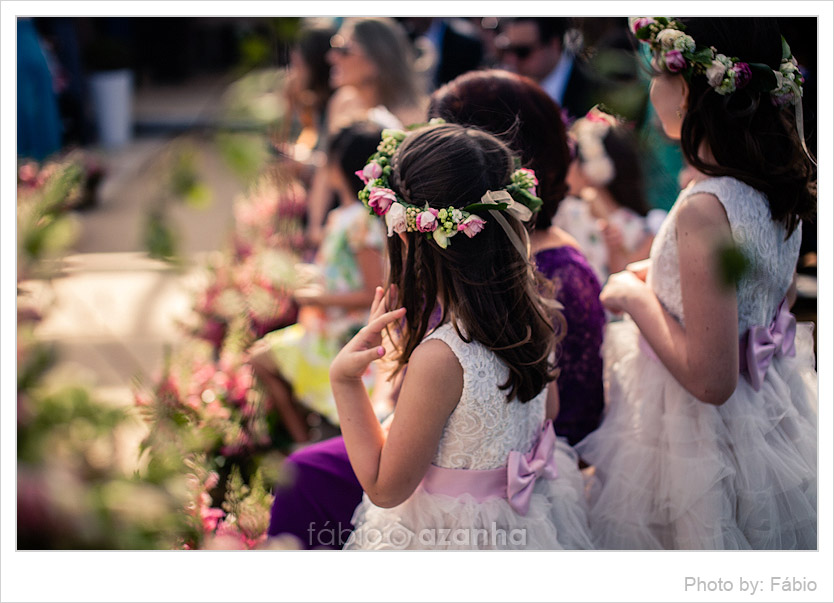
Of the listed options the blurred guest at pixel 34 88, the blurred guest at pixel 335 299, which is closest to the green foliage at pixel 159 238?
Answer: the blurred guest at pixel 335 299

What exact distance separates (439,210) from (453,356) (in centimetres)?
30

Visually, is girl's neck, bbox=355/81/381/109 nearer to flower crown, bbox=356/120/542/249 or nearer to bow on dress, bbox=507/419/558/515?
flower crown, bbox=356/120/542/249

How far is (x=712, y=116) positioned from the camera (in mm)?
1722

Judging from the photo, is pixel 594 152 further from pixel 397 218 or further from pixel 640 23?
pixel 397 218

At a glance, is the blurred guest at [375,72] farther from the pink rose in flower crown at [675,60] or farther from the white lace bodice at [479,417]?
the white lace bodice at [479,417]

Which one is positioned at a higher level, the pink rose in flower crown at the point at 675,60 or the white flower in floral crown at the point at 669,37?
the white flower in floral crown at the point at 669,37

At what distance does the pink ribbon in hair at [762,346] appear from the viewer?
5.81 ft

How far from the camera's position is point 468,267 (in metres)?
1.57

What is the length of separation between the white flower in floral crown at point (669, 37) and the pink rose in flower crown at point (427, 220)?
2.32 feet

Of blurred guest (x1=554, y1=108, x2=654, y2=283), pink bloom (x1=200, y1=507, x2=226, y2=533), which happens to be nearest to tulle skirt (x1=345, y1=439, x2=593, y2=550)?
pink bloom (x1=200, y1=507, x2=226, y2=533)

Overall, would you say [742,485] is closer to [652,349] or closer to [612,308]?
[652,349]

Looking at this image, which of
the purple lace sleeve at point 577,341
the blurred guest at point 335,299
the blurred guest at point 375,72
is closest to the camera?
the purple lace sleeve at point 577,341

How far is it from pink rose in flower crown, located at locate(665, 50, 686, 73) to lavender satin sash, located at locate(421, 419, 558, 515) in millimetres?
945
